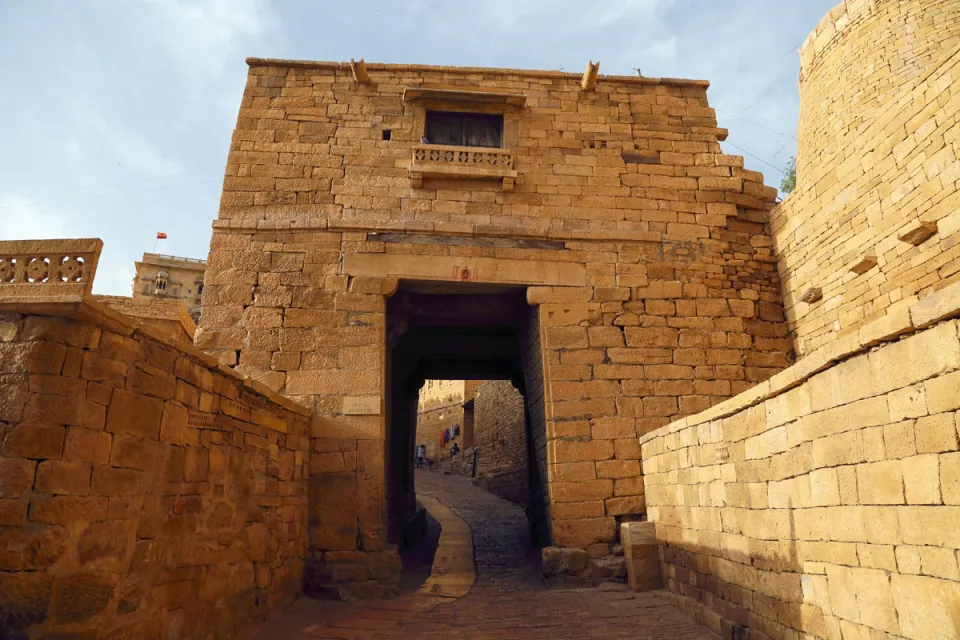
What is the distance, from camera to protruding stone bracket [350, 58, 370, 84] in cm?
809

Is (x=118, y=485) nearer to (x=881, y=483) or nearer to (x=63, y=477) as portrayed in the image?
(x=63, y=477)

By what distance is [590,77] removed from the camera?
8.30 meters

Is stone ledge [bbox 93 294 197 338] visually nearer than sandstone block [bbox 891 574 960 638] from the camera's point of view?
No

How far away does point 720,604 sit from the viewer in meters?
4.57

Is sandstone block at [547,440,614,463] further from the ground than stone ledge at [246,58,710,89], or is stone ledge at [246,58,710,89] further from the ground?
stone ledge at [246,58,710,89]

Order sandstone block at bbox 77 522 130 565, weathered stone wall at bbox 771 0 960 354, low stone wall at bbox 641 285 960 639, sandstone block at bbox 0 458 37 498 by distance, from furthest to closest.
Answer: weathered stone wall at bbox 771 0 960 354 < sandstone block at bbox 77 522 130 565 < sandstone block at bbox 0 458 37 498 < low stone wall at bbox 641 285 960 639

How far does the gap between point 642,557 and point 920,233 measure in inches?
157

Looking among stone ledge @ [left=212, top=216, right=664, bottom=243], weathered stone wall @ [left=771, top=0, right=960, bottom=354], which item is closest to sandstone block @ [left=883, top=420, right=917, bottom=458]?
weathered stone wall @ [left=771, top=0, right=960, bottom=354]

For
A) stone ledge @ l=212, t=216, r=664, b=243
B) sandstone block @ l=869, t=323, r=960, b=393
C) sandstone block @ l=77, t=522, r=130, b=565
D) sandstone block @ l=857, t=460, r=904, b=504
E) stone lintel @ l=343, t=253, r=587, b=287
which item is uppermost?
stone ledge @ l=212, t=216, r=664, b=243

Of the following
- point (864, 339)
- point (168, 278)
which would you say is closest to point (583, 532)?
point (864, 339)

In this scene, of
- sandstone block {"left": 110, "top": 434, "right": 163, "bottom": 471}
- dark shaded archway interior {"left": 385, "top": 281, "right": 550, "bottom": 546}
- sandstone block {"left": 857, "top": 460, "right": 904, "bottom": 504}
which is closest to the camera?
sandstone block {"left": 857, "top": 460, "right": 904, "bottom": 504}

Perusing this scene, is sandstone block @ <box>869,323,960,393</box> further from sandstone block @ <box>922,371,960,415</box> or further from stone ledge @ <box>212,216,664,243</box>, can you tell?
stone ledge @ <box>212,216,664,243</box>

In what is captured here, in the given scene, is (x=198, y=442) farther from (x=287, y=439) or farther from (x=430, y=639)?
(x=430, y=639)

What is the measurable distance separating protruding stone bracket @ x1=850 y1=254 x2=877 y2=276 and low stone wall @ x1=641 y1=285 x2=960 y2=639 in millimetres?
2758
